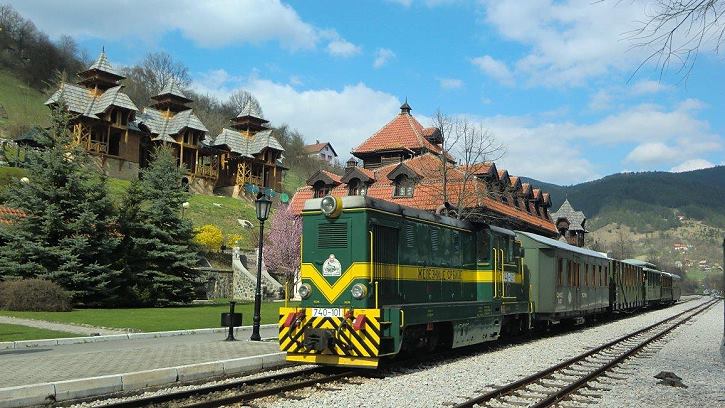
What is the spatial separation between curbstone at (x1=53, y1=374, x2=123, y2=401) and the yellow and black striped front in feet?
10.8

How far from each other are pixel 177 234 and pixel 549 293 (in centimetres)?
1867

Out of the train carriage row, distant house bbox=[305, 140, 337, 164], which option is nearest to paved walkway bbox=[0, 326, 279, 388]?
the train carriage row

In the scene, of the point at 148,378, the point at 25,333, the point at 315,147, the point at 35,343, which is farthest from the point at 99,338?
the point at 315,147

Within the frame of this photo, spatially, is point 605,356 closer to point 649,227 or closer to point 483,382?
point 483,382

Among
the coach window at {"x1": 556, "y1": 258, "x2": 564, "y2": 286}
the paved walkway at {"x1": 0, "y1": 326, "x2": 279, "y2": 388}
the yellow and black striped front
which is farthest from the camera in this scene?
the coach window at {"x1": 556, "y1": 258, "x2": 564, "y2": 286}

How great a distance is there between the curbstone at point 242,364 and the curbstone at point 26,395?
3428mm

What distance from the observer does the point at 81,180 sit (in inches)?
1046

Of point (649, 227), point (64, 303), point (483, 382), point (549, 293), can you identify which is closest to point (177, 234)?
point (64, 303)

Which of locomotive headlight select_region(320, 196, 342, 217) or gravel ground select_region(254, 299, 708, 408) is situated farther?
locomotive headlight select_region(320, 196, 342, 217)

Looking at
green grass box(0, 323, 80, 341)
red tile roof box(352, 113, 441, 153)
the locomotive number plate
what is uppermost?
red tile roof box(352, 113, 441, 153)

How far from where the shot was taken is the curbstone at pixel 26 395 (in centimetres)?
821

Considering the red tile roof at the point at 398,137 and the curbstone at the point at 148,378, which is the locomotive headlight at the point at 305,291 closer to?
the curbstone at the point at 148,378

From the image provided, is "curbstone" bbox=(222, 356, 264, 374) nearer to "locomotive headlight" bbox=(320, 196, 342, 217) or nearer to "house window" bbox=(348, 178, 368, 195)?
"locomotive headlight" bbox=(320, 196, 342, 217)

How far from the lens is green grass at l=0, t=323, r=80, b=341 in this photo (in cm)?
1544
